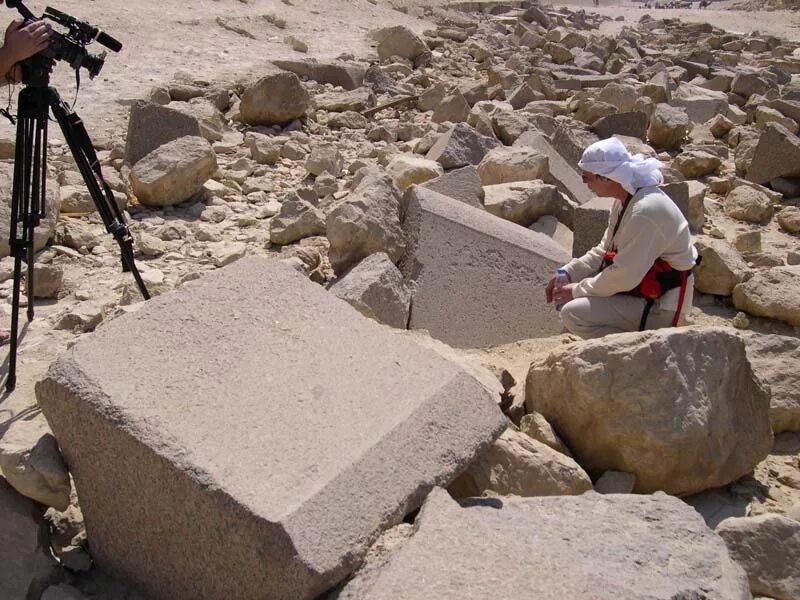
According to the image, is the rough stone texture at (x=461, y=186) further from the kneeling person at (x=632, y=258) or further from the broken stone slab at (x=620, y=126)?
the broken stone slab at (x=620, y=126)

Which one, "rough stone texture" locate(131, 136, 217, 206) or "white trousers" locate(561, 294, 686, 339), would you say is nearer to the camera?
"white trousers" locate(561, 294, 686, 339)

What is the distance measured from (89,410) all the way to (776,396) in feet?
9.07

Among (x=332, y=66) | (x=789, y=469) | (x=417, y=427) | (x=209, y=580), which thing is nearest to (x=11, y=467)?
(x=209, y=580)

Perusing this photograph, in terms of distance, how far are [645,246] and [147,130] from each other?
150 inches

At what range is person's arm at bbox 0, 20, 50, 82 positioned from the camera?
9.08 feet

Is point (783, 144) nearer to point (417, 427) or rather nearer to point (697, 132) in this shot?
point (697, 132)

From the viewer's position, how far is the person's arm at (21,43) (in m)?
2.77

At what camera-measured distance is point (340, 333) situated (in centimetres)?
268

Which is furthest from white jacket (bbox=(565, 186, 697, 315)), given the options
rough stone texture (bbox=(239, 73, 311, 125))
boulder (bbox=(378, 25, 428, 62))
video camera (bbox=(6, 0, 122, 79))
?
→ boulder (bbox=(378, 25, 428, 62))

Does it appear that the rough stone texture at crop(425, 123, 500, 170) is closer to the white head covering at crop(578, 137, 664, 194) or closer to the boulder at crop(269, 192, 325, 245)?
the boulder at crop(269, 192, 325, 245)

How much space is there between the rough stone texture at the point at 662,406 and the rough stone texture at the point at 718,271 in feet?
6.33

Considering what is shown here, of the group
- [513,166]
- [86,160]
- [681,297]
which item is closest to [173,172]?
[86,160]

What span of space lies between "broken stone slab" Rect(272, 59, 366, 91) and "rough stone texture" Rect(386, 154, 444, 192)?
419 cm

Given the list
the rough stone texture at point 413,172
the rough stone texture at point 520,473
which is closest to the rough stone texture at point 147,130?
the rough stone texture at point 413,172
